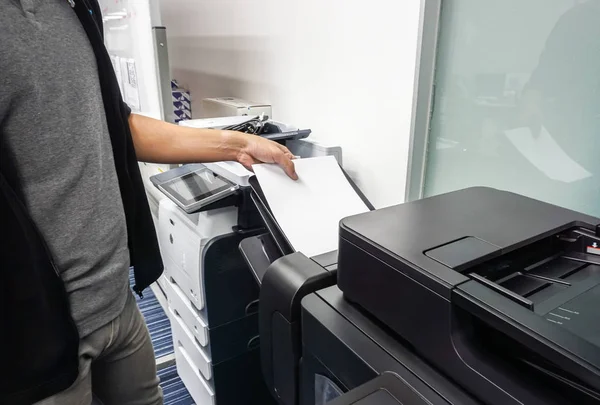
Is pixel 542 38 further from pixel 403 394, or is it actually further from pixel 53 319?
pixel 53 319

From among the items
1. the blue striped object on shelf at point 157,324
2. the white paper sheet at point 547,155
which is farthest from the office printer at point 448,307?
the blue striped object on shelf at point 157,324

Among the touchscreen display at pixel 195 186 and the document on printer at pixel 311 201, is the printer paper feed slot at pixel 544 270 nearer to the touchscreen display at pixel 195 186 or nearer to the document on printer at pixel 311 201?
the document on printer at pixel 311 201

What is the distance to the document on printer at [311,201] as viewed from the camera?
0.87m

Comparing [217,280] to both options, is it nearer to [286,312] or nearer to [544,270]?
[286,312]

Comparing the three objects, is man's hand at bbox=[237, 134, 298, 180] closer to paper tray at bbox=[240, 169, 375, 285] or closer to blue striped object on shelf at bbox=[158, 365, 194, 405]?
paper tray at bbox=[240, 169, 375, 285]

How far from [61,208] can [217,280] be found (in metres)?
0.60

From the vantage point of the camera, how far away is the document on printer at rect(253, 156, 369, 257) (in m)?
0.87

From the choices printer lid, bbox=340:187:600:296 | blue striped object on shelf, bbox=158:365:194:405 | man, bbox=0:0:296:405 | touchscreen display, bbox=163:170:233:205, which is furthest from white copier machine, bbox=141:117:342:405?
printer lid, bbox=340:187:600:296

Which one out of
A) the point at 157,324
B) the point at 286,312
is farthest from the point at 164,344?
the point at 286,312

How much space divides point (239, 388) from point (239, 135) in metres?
0.85

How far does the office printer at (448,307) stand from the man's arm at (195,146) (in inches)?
13.2

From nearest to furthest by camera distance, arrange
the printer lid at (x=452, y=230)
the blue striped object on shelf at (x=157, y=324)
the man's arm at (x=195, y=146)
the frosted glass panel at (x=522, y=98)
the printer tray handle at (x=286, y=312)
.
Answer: the printer lid at (x=452, y=230)
the printer tray handle at (x=286, y=312)
the frosted glass panel at (x=522, y=98)
the man's arm at (x=195, y=146)
the blue striped object on shelf at (x=157, y=324)

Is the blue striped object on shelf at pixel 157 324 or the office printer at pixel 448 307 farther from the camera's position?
the blue striped object on shelf at pixel 157 324

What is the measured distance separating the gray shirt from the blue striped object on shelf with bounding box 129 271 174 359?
124 centimetres
